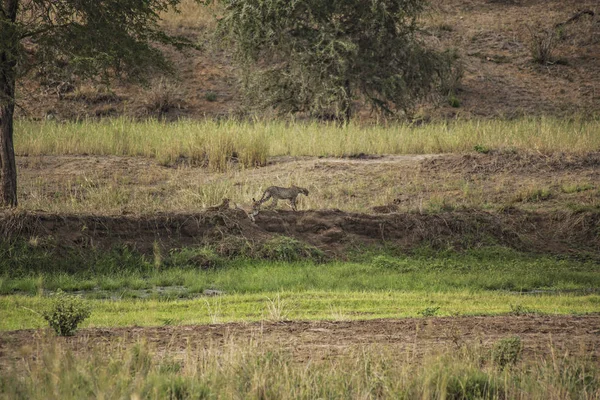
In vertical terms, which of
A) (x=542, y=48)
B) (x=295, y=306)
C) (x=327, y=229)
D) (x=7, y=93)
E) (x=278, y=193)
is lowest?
(x=295, y=306)

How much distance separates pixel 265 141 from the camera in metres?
22.5

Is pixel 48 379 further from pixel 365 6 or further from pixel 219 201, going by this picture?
pixel 365 6

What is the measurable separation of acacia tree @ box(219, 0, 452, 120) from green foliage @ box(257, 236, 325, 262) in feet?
43.3

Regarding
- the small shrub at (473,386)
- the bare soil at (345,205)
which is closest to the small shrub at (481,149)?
the bare soil at (345,205)

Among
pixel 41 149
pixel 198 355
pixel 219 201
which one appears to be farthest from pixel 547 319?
pixel 41 149

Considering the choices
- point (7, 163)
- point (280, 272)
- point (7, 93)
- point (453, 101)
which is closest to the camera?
point (280, 272)

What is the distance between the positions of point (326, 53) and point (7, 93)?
14728 mm

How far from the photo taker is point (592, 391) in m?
7.07

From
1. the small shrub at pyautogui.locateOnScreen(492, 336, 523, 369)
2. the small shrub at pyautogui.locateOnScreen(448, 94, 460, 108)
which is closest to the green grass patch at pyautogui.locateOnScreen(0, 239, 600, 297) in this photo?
the small shrub at pyautogui.locateOnScreen(492, 336, 523, 369)

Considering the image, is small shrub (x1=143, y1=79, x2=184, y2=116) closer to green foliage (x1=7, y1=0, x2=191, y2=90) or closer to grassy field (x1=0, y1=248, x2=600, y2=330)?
green foliage (x1=7, y1=0, x2=191, y2=90)

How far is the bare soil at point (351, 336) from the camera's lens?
7840mm

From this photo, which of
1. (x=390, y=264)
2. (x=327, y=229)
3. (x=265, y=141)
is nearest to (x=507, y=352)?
(x=390, y=264)

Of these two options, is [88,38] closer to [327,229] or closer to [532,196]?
[327,229]

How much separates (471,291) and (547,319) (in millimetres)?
3296
